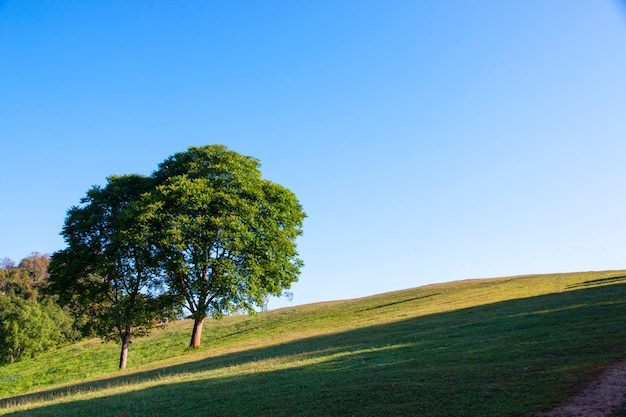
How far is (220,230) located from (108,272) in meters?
9.52

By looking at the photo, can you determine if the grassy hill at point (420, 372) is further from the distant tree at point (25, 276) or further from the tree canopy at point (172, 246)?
the distant tree at point (25, 276)

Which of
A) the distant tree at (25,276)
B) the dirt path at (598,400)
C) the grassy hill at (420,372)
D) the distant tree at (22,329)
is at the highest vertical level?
the distant tree at (25,276)

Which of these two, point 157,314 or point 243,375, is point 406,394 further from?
point 157,314

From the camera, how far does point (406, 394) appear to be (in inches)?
556

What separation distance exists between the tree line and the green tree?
0.30ft

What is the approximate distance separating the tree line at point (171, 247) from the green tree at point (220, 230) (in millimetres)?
93

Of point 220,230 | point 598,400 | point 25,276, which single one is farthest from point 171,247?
point 25,276

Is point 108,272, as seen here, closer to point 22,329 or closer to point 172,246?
point 172,246

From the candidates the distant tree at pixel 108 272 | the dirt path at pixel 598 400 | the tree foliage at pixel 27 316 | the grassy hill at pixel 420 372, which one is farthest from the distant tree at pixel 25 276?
the dirt path at pixel 598 400

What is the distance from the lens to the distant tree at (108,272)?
3894 cm

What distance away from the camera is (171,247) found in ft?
132

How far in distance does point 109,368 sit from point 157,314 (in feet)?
42.8

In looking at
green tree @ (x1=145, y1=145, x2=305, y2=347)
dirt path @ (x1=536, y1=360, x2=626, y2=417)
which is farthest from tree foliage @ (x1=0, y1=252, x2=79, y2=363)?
dirt path @ (x1=536, y1=360, x2=626, y2=417)

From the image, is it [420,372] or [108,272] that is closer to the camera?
[420,372]
